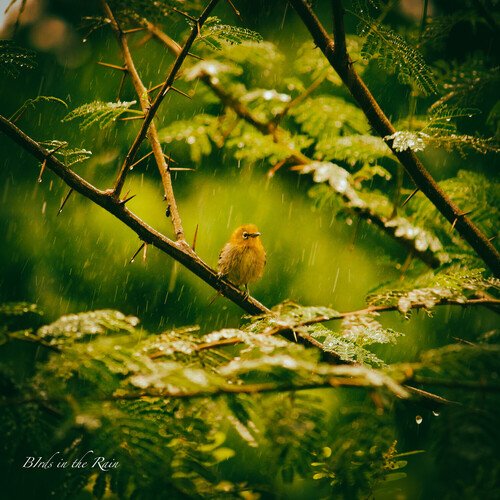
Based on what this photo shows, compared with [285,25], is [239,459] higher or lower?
lower

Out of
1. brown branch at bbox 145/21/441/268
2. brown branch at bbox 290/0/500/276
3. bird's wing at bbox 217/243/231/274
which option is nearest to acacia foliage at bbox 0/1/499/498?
brown branch at bbox 290/0/500/276

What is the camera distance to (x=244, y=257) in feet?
13.9

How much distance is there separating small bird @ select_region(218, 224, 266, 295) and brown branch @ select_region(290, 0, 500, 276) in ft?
6.69

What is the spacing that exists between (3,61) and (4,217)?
9.41ft

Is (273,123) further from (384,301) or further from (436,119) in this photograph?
(384,301)

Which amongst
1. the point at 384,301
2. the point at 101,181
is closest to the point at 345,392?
the point at 384,301

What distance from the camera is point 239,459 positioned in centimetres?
384

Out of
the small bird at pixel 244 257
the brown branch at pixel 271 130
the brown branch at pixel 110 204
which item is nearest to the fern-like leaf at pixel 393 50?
the brown branch at pixel 110 204

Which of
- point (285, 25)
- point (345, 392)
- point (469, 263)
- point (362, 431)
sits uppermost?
point (285, 25)

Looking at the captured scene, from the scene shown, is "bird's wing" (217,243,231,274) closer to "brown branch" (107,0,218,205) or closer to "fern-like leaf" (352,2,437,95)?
"brown branch" (107,0,218,205)

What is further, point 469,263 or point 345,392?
point 345,392

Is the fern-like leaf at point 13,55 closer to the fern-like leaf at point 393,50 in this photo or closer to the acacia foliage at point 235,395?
the acacia foliage at point 235,395

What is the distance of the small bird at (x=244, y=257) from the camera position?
425 cm

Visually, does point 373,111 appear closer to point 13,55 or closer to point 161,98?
point 161,98
